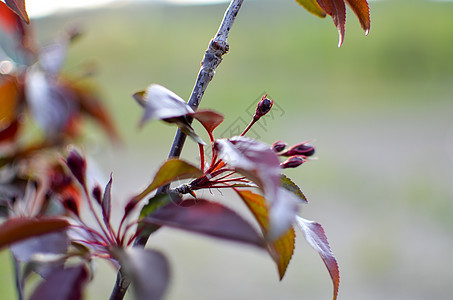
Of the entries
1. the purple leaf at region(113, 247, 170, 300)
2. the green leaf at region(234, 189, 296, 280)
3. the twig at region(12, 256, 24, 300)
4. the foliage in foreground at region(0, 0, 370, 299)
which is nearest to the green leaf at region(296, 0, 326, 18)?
the foliage in foreground at region(0, 0, 370, 299)

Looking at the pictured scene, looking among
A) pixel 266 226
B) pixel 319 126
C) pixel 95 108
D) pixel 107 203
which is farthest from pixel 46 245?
pixel 319 126

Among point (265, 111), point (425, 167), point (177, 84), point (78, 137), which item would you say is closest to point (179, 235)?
point (425, 167)

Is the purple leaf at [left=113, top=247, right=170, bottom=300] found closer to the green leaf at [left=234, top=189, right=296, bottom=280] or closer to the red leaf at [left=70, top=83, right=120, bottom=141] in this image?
the green leaf at [left=234, top=189, right=296, bottom=280]

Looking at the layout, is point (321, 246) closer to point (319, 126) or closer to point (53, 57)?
point (53, 57)

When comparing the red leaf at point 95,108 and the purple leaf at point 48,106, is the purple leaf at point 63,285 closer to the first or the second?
the purple leaf at point 48,106

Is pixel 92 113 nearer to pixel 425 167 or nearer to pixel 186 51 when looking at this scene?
pixel 425 167

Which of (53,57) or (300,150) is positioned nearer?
(300,150)
